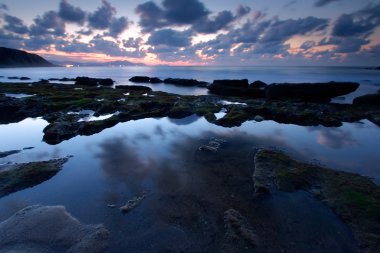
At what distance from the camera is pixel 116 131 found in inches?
833

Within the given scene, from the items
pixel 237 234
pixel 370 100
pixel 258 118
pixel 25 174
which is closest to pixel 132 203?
pixel 237 234

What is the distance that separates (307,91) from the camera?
4328 cm

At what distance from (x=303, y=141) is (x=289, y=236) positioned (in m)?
12.2

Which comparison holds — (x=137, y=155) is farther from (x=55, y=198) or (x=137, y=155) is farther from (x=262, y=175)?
(x=262, y=175)

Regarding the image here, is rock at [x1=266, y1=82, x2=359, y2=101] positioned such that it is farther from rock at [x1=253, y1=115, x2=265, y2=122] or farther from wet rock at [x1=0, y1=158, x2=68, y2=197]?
wet rock at [x1=0, y1=158, x2=68, y2=197]

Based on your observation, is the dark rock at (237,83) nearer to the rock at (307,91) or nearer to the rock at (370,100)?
the rock at (307,91)

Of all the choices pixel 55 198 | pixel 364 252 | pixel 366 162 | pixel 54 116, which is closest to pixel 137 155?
pixel 55 198

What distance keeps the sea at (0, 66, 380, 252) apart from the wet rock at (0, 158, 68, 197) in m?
0.45

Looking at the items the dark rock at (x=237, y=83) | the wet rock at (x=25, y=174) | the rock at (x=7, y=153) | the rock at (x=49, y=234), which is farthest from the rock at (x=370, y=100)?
the rock at (x=7, y=153)

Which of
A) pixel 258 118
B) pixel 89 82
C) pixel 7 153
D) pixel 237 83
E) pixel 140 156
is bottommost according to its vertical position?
pixel 89 82

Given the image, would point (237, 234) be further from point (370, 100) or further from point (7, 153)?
point (370, 100)

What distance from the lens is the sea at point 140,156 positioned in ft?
30.2

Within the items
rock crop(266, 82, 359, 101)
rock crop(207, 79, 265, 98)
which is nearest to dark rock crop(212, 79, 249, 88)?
rock crop(207, 79, 265, 98)

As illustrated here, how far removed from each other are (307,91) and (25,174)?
44.6 meters
